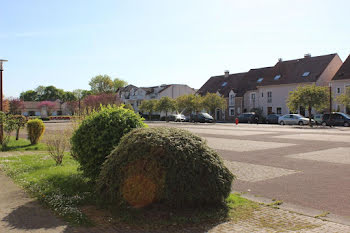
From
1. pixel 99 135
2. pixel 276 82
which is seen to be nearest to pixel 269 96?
pixel 276 82

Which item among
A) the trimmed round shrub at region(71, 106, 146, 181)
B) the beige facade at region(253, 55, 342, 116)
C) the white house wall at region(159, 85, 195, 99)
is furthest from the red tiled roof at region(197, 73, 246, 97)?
the trimmed round shrub at region(71, 106, 146, 181)

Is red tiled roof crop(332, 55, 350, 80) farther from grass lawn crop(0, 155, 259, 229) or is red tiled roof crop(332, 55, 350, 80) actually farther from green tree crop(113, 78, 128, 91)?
green tree crop(113, 78, 128, 91)

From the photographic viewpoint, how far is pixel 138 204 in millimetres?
5188

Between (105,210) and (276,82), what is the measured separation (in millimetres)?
56147

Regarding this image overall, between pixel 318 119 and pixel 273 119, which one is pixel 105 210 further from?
pixel 273 119

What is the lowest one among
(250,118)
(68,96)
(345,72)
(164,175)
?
(164,175)

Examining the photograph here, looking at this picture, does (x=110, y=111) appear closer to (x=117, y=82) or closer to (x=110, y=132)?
(x=110, y=132)

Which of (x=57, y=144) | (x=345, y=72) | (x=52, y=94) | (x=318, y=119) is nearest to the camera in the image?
(x=57, y=144)

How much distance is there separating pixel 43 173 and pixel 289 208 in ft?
19.3

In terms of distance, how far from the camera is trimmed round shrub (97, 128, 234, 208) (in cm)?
494

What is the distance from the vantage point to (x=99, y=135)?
648 cm

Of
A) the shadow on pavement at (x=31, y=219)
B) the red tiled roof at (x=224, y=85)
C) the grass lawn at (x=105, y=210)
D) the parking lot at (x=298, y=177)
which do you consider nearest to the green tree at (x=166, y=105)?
the red tiled roof at (x=224, y=85)

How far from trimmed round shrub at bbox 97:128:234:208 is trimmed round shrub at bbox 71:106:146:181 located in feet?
3.86

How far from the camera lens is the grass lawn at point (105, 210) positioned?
15.7 ft
